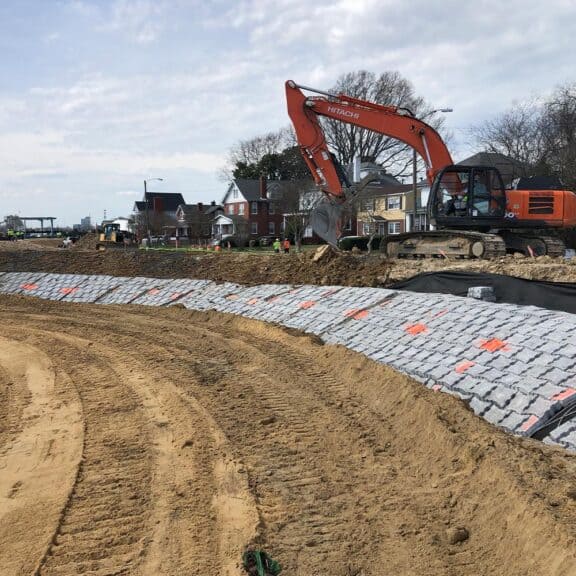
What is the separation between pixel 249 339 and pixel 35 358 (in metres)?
3.67

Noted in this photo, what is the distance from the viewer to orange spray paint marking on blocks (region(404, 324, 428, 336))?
8.54 metres

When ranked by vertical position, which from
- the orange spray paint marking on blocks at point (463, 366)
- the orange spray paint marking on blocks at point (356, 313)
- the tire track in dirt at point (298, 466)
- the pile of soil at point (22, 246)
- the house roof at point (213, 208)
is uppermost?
the house roof at point (213, 208)

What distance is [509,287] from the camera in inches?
399

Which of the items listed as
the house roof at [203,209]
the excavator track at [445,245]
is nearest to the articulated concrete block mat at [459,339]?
the excavator track at [445,245]

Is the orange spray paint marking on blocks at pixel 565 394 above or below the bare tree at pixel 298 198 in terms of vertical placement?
below

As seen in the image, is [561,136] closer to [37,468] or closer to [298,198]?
[298,198]

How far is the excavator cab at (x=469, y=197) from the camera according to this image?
16.2 meters

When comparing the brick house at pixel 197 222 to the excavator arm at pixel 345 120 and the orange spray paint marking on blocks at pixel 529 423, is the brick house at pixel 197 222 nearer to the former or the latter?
the excavator arm at pixel 345 120

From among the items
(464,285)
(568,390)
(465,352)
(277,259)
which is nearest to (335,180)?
(277,259)

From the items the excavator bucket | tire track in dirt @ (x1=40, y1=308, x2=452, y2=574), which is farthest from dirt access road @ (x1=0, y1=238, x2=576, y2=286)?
tire track in dirt @ (x1=40, y1=308, x2=452, y2=574)

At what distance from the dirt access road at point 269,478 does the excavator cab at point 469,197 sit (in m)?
9.78

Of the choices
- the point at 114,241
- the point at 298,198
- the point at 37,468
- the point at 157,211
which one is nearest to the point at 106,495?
the point at 37,468

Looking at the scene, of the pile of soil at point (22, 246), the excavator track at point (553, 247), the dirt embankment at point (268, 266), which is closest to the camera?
the dirt embankment at point (268, 266)

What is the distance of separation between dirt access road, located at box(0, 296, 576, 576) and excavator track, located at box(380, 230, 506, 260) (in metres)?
9.31
